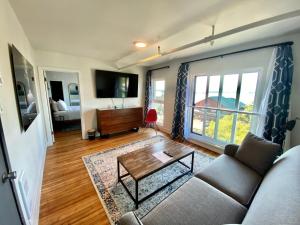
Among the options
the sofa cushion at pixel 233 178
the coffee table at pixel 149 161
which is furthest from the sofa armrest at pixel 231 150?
the coffee table at pixel 149 161

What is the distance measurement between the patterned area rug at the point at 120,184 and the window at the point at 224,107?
0.77 meters

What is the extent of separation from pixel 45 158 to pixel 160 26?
11.3 feet

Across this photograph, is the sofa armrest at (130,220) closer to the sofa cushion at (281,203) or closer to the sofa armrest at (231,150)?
the sofa cushion at (281,203)

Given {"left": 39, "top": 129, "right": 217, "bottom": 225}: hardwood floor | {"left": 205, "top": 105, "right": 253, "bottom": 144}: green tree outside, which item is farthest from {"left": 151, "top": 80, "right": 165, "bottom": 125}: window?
{"left": 39, "top": 129, "right": 217, "bottom": 225}: hardwood floor

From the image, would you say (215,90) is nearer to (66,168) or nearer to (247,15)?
(247,15)

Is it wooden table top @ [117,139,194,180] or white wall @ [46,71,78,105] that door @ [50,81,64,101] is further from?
wooden table top @ [117,139,194,180]

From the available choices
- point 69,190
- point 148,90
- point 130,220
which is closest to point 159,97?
point 148,90

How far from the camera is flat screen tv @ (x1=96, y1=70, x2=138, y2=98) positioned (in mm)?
3938

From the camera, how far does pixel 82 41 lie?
2488 millimetres

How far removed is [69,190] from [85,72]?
303 cm

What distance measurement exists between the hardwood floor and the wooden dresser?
2.07 feet

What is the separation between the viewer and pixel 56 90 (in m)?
6.34

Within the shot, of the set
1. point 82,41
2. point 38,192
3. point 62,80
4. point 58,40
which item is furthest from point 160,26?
point 62,80

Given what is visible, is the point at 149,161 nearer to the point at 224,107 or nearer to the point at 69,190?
the point at 69,190
